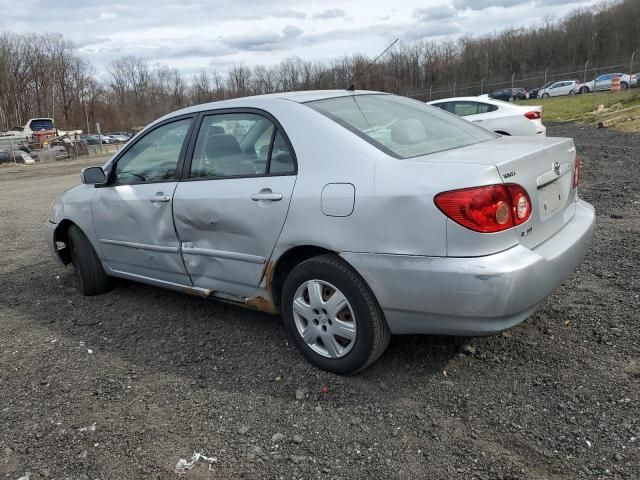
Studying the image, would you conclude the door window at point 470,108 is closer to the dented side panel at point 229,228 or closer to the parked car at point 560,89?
the dented side panel at point 229,228

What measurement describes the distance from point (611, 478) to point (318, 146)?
208 cm

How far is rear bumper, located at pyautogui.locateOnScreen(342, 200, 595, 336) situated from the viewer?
8.26ft

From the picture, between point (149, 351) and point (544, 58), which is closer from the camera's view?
point (149, 351)

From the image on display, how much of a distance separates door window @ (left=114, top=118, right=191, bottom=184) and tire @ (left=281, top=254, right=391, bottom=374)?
1.39m

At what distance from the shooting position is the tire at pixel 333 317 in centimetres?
287

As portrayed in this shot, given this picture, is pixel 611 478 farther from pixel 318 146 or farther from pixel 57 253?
pixel 57 253

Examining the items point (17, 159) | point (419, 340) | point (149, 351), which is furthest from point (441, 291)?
point (17, 159)

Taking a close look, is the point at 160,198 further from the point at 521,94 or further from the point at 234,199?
the point at 521,94

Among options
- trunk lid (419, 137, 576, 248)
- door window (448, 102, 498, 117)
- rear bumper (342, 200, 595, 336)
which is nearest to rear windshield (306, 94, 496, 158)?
trunk lid (419, 137, 576, 248)

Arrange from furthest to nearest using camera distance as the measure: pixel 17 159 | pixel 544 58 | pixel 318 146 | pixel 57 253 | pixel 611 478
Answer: pixel 544 58
pixel 17 159
pixel 57 253
pixel 318 146
pixel 611 478

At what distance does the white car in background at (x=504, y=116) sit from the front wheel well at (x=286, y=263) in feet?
27.6

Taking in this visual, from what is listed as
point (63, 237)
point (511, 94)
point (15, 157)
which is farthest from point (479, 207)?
point (511, 94)

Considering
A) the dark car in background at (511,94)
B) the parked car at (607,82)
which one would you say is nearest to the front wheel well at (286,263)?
the parked car at (607,82)

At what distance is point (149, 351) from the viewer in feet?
12.1
